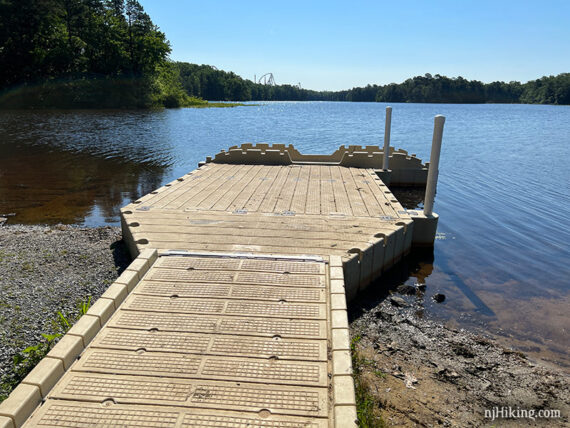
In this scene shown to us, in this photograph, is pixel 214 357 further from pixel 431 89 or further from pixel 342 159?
pixel 431 89

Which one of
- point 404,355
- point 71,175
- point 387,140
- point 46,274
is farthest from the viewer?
point 71,175

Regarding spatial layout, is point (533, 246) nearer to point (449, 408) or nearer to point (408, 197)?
point (408, 197)

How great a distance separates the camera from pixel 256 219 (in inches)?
261

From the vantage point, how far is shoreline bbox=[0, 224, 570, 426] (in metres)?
4.01

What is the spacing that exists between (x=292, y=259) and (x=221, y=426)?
2582mm

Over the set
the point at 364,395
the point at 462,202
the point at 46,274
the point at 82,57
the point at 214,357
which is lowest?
the point at 462,202

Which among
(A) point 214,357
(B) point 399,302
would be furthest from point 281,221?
(A) point 214,357

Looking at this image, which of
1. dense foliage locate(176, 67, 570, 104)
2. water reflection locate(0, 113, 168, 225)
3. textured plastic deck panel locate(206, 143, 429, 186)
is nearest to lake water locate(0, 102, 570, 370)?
water reflection locate(0, 113, 168, 225)

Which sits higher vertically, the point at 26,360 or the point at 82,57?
the point at 82,57

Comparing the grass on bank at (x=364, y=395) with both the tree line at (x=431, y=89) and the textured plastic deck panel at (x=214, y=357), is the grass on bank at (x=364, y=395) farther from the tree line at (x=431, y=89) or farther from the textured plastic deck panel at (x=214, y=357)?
the tree line at (x=431, y=89)

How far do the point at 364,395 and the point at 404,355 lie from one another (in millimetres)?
1058

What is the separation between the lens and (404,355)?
4.78 m

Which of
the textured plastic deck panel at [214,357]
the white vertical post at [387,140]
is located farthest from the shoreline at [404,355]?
the white vertical post at [387,140]

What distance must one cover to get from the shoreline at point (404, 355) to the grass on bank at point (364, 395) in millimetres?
16
